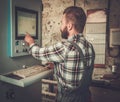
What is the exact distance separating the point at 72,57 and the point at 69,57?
0.02m

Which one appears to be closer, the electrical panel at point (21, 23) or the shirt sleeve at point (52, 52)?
the shirt sleeve at point (52, 52)

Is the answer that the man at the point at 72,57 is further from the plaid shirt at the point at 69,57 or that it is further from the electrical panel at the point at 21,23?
the electrical panel at the point at 21,23

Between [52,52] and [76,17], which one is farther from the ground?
[76,17]

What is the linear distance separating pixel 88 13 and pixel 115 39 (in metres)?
0.49

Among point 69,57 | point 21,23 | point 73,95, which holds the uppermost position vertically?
point 21,23

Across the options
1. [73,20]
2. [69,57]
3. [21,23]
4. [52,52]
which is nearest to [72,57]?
[69,57]

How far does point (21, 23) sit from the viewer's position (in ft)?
5.74

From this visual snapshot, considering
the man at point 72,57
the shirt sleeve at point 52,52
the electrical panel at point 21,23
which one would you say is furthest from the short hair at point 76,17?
the electrical panel at point 21,23

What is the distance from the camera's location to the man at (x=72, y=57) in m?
1.46

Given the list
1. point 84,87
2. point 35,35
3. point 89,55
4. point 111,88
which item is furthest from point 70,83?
point 111,88

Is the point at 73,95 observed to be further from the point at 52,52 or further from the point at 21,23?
the point at 21,23

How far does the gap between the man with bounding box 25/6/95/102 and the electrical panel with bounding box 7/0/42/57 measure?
0.18 metres

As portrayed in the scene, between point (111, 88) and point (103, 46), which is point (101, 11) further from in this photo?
point (111, 88)

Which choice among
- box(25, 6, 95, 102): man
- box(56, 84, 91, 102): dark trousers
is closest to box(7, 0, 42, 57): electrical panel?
box(25, 6, 95, 102): man
